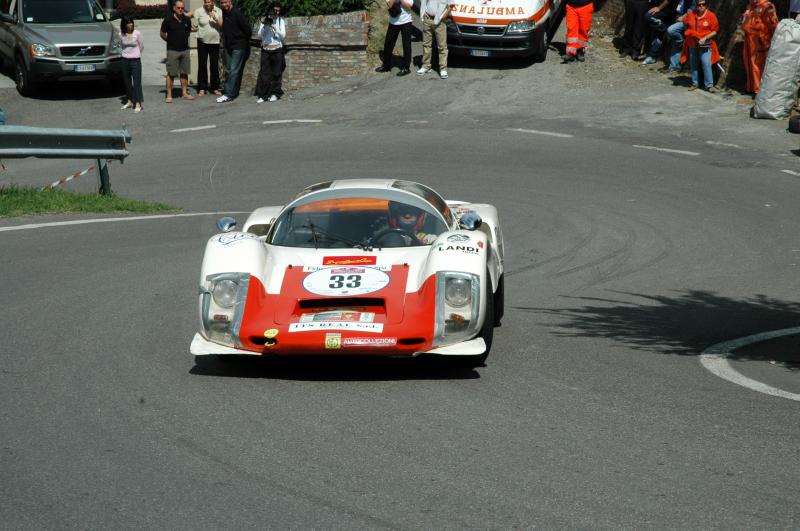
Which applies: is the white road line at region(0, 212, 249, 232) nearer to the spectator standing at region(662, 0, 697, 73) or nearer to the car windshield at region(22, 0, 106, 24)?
the car windshield at region(22, 0, 106, 24)

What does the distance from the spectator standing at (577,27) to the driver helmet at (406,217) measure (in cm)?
1534

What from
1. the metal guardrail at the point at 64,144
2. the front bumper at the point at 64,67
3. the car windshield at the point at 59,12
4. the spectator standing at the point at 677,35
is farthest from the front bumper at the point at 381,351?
the car windshield at the point at 59,12

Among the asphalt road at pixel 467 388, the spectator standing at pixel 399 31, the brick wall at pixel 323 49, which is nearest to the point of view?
the asphalt road at pixel 467 388

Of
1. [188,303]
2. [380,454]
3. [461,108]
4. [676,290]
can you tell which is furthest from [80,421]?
[461,108]

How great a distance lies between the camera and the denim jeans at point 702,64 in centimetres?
2169

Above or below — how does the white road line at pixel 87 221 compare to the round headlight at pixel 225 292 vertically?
below

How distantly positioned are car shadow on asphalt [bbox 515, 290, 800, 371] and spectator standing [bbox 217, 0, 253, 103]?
1411cm

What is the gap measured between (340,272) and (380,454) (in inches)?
95.2

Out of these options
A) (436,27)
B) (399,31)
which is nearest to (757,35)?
(436,27)

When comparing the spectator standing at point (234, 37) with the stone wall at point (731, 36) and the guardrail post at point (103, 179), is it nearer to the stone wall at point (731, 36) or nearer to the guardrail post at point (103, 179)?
the guardrail post at point (103, 179)

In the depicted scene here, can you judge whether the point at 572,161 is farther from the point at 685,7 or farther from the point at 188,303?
the point at 188,303

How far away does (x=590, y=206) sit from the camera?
15.1 meters

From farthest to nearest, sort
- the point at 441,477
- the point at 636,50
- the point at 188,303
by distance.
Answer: the point at 636,50
the point at 188,303
the point at 441,477

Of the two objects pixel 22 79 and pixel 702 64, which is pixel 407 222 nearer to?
pixel 702 64
